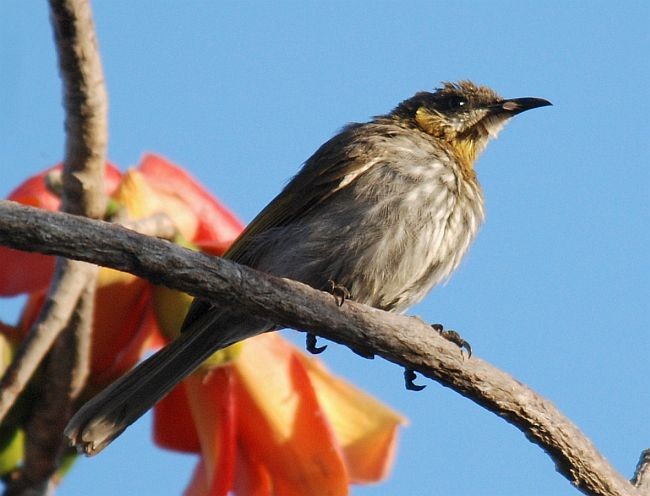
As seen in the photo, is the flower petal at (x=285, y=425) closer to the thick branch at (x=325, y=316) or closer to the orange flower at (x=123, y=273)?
the thick branch at (x=325, y=316)

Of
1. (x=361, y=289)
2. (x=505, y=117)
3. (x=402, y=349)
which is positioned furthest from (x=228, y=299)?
(x=505, y=117)

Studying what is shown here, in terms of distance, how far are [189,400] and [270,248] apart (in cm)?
125

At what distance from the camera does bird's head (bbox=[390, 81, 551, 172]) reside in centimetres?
498

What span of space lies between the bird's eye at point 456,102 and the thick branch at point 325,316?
7.42ft

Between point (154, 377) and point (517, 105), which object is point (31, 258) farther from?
point (517, 105)

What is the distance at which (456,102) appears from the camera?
16.9 ft

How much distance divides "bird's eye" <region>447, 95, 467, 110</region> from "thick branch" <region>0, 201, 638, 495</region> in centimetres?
226

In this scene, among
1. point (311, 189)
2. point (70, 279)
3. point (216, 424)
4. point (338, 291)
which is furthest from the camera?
point (311, 189)

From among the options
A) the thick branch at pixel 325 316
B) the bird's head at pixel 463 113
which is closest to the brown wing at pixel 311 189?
the bird's head at pixel 463 113

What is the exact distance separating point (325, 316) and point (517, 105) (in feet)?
8.46

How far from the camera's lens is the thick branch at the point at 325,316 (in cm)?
239

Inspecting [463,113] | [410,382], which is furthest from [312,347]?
[463,113]

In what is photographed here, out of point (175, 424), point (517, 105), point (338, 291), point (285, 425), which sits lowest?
point (175, 424)

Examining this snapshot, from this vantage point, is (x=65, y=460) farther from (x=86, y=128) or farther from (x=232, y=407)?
(x=86, y=128)
